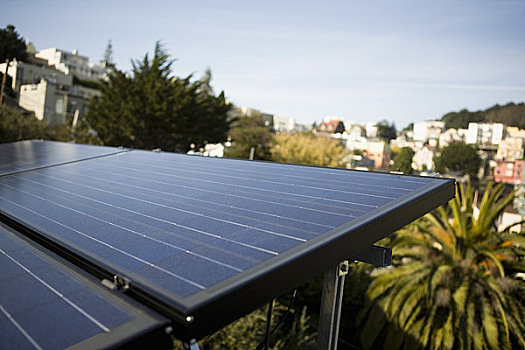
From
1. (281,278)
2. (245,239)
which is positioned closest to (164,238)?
(245,239)

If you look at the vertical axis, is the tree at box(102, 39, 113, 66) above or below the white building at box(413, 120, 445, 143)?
above

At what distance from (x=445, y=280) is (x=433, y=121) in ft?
81.3

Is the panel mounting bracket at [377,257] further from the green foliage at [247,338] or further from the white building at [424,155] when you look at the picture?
the white building at [424,155]

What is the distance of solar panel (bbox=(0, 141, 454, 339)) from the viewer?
1.65 meters

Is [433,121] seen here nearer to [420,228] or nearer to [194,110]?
[194,110]

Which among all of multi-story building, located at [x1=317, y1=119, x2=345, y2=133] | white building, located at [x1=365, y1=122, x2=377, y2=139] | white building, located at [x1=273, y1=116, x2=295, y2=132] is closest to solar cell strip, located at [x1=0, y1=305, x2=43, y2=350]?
multi-story building, located at [x1=317, y1=119, x2=345, y2=133]

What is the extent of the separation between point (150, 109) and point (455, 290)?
90.5 feet

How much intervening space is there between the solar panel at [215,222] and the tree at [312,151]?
103ft

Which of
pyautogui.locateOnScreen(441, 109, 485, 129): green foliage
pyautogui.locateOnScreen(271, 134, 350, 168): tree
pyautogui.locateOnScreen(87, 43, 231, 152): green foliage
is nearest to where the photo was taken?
pyautogui.locateOnScreen(441, 109, 485, 129): green foliage

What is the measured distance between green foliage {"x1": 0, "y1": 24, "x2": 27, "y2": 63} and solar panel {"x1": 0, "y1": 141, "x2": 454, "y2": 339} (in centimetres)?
3239

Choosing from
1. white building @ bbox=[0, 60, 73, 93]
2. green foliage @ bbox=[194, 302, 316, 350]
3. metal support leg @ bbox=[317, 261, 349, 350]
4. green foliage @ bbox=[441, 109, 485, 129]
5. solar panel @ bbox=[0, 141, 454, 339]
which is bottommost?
green foliage @ bbox=[194, 302, 316, 350]

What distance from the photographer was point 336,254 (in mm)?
2123

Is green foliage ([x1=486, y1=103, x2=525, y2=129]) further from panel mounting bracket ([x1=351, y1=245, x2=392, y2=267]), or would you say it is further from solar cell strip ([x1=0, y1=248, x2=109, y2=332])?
solar cell strip ([x1=0, y1=248, x2=109, y2=332])

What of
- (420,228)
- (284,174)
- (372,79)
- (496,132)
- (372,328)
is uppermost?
A: (372,79)
